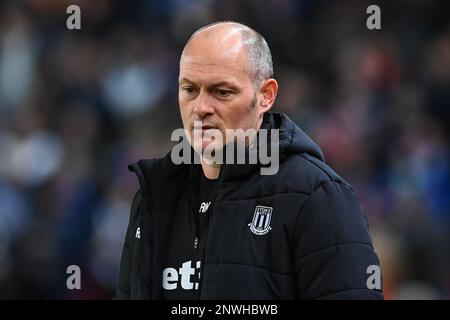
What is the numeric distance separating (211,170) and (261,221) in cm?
34

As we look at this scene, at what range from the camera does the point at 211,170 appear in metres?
2.43

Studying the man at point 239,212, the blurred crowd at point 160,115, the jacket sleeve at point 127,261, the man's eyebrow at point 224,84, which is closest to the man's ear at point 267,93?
the man at point 239,212

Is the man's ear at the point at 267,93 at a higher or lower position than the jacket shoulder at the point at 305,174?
higher

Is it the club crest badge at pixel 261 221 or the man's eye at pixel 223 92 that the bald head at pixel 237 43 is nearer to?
the man's eye at pixel 223 92

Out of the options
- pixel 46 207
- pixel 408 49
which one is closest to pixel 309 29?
pixel 408 49

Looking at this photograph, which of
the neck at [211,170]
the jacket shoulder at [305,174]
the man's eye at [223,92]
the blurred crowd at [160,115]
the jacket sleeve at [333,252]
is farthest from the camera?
the blurred crowd at [160,115]

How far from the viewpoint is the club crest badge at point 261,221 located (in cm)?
213

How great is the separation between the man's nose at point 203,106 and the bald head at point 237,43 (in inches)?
5.2

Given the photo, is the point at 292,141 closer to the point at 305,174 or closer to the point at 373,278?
the point at 305,174

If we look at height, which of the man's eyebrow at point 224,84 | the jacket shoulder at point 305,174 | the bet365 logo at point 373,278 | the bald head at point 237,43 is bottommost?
the bet365 logo at point 373,278

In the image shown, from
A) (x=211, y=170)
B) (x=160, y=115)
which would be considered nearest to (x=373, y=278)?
(x=211, y=170)

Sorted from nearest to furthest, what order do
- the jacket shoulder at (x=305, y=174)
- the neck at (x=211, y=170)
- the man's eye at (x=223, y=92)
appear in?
1. the jacket shoulder at (x=305, y=174)
2. the man's eye at (x=223, y=92)
3. the neck at (x=211, y=170)

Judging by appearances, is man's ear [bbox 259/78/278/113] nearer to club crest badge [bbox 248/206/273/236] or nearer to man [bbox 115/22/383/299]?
man [bbox 115/22/383/299]

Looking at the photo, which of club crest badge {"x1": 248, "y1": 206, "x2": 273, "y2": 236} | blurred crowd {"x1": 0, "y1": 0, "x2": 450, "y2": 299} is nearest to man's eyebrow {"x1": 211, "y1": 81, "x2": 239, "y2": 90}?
club crest badge {"x1": 248, "y1": 206, "x2": 273, "y2": 236}
